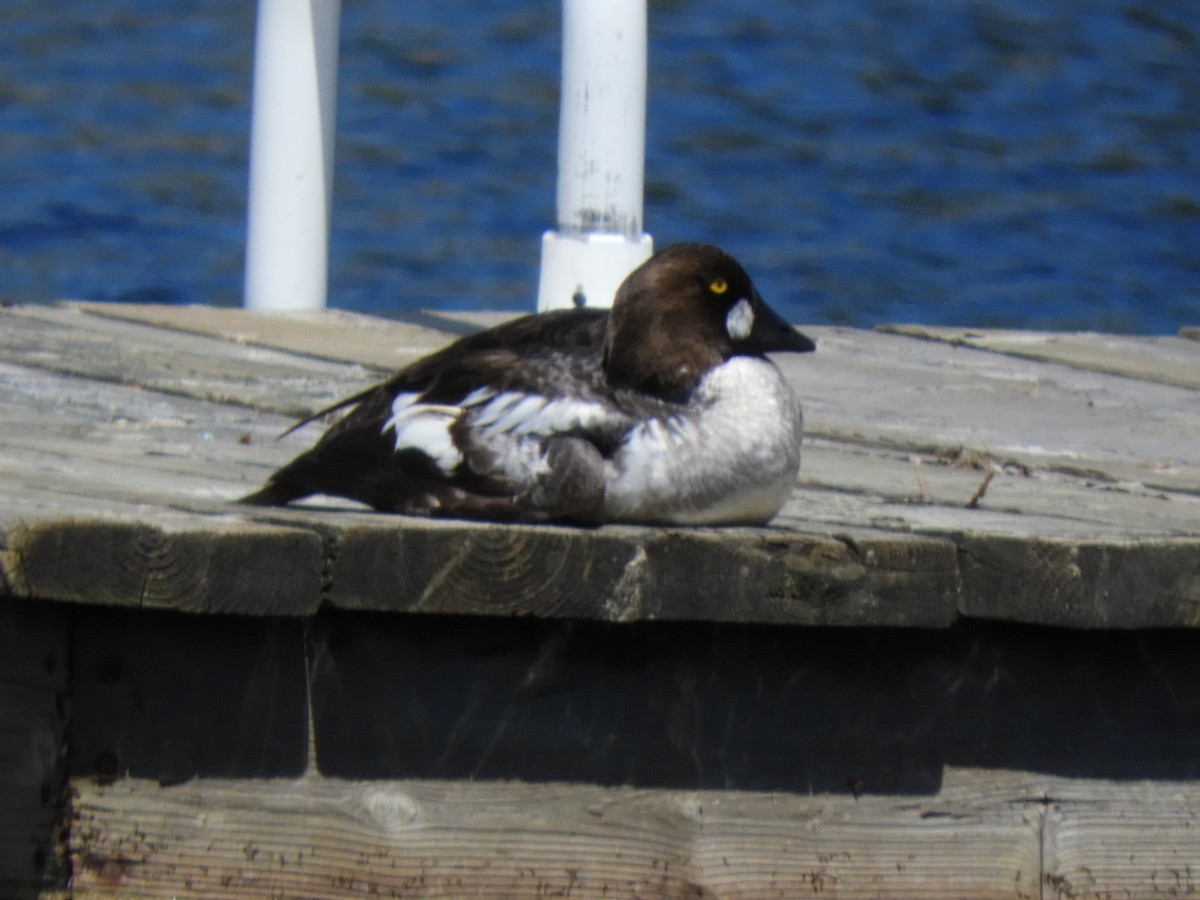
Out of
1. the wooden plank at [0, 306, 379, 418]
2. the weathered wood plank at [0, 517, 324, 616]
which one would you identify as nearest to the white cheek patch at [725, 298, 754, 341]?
the weathered wood plank at [0, 517, 324, 616]

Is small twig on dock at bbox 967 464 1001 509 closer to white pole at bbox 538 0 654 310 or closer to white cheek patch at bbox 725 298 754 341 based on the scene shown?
white cheek patch at bbox 725 298 754 341

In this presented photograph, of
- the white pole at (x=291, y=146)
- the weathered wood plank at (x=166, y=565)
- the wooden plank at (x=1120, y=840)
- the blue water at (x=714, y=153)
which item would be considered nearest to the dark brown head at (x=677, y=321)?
the weathered wood plank at (x=166, y=565)

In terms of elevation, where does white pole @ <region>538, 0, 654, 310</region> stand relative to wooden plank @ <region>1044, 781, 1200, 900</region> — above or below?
above

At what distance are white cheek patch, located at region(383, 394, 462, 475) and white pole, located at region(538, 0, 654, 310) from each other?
1.86 meters

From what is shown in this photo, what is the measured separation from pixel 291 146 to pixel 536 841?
293 cm

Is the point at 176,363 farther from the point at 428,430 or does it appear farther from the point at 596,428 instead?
the point at 596,428

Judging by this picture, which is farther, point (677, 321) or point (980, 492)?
point (980, 492)

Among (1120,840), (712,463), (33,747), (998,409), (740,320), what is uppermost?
(740,320)

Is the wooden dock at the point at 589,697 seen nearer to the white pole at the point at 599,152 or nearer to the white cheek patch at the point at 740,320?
the white cheek patch at the point at 740,320

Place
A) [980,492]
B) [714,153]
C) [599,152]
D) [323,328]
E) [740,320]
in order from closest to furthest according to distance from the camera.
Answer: [740,320]
[980,492]
[599,152]
[323,328]
[714,153]

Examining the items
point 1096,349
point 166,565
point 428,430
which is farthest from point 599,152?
point 166,565

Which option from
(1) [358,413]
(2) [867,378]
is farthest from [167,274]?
(1) [358,413]

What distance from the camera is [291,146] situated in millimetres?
5414

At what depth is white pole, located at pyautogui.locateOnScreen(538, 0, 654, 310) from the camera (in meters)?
4.80
